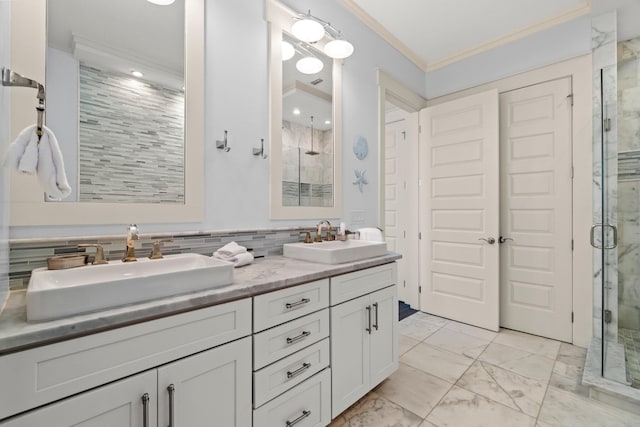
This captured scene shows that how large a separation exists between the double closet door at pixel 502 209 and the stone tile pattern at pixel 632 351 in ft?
1.21

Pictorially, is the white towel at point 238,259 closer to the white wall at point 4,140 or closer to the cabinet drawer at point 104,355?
the cabinet drawer at point 104,355

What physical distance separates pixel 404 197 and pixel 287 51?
219cm

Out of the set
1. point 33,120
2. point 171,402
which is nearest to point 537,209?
point 171,402

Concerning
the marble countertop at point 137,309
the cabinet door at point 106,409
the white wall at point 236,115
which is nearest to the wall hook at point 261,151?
the white wall at point 236,115

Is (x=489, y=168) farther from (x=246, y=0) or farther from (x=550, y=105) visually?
(x=246, y=0)

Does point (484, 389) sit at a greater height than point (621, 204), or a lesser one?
lesser

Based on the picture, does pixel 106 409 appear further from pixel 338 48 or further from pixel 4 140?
pixel 338 48

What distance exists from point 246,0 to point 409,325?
10.0 feet

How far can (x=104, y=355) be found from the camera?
0.79 metres

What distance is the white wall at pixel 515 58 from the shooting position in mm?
2432

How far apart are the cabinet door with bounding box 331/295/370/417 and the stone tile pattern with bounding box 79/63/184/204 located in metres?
1.06

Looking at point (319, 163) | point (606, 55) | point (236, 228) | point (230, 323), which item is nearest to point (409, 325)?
point (319, 163)

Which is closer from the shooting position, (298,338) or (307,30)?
(298,338)

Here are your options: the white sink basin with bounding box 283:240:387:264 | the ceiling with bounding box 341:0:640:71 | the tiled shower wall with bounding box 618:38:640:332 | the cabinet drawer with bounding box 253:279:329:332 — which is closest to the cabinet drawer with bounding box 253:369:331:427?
Answer: the cabinet drawer with bounding box 253:279:329:332
